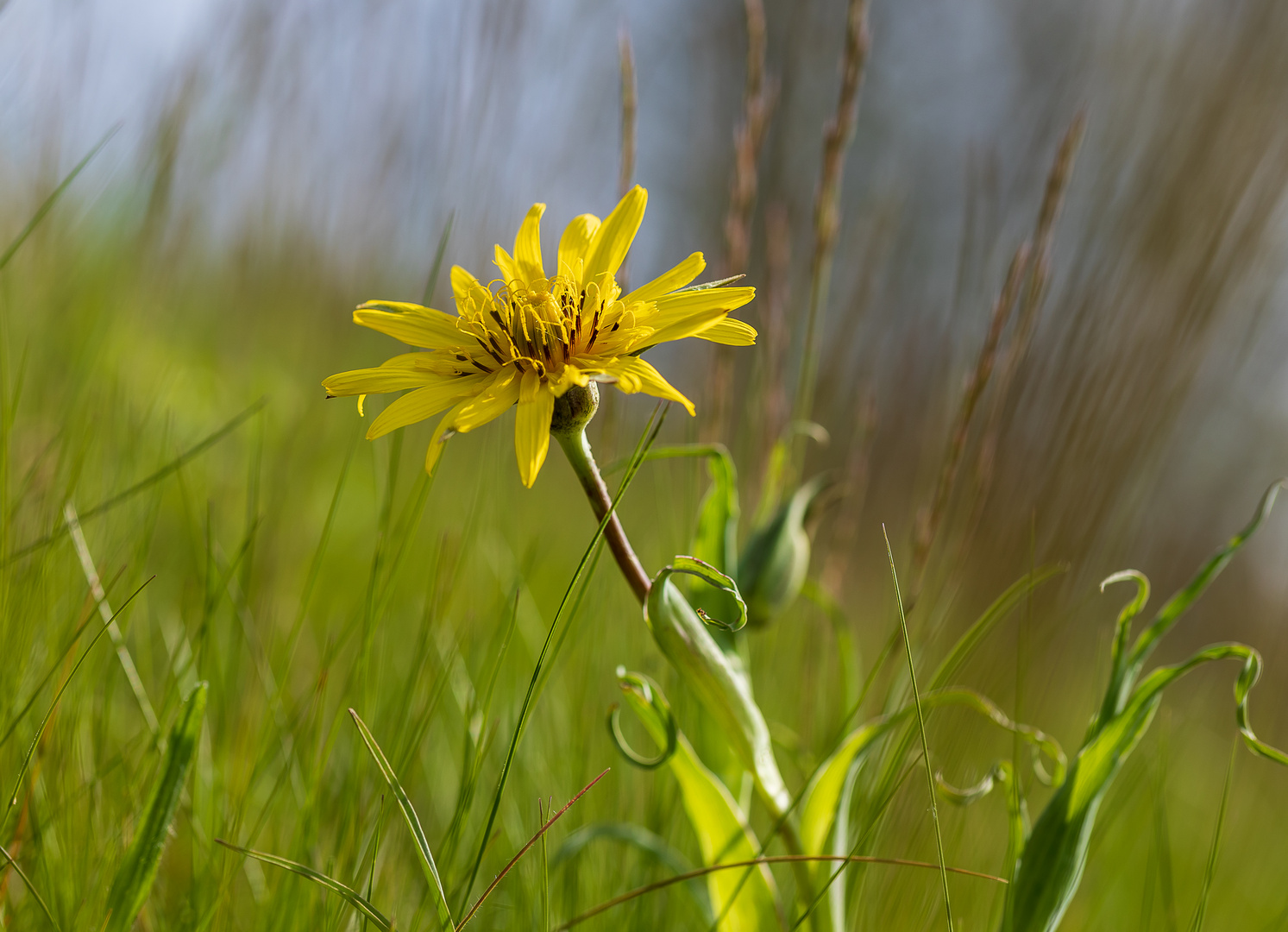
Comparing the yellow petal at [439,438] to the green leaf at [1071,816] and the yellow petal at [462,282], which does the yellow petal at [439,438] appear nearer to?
the yellow petal at [462,282]

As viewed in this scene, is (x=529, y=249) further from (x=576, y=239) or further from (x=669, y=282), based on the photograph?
(x=669, y=282)

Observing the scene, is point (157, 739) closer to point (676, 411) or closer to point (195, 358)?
point (195, 358)

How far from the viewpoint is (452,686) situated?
5.28 feet

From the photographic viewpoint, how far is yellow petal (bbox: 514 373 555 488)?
2.77 feet

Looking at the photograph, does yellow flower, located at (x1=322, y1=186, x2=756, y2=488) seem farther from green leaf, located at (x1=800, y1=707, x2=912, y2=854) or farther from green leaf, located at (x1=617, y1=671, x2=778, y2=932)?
green leaf, located at (x1=800, y1=707, x2=912, y2=854)

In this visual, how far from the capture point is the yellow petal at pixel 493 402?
860 millimetres

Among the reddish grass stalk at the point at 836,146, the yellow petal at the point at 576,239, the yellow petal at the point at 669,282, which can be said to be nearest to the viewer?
the yellow petal at the point at 669,282

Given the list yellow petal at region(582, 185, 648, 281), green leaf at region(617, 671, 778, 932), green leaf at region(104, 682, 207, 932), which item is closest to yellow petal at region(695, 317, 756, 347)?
yellow petal at region(582, 185, 648, 281)

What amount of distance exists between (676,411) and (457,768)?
2750mm

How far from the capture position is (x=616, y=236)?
1.07 m

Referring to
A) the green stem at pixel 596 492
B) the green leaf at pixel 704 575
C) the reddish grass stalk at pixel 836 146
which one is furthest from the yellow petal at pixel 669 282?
the reddish grass stalk at pixel 836 146

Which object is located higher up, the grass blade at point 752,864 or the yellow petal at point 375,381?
the yellow petal at point 375,381

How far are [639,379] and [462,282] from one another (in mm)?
418

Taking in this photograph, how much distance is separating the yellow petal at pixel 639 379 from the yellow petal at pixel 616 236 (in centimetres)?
17
